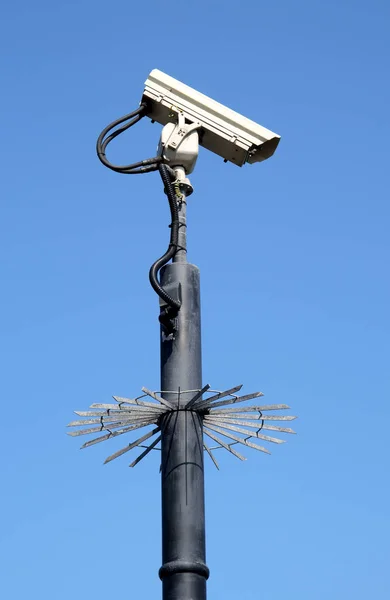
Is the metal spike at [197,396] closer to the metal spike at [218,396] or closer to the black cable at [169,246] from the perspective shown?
the metal spike at [218,396]

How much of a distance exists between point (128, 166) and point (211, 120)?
1.30 metres

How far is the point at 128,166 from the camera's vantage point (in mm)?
14492

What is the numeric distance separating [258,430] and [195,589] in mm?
1914

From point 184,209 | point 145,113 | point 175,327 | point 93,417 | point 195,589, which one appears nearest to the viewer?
point 195,589

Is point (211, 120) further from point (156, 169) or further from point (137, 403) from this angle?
point (137, 403)

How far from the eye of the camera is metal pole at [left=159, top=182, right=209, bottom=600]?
11.4m

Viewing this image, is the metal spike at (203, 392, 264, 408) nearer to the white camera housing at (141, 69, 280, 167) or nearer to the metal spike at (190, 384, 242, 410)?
the metal spike at (190, 384, 242, 410)

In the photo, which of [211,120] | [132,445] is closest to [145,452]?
[132,445]

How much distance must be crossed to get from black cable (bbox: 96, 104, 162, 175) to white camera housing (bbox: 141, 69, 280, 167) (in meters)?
0.27

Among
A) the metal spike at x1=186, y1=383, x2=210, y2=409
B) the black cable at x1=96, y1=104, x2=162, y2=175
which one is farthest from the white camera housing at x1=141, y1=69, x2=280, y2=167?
the metal spike at x1=186, y1=383, x2=210, y2=409

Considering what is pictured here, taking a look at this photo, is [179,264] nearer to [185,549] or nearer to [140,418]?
[140,418]

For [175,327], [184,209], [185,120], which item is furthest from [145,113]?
[175,327]

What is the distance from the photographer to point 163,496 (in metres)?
12.0

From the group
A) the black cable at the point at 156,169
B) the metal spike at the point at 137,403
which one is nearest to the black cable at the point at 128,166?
the black cable at the point at 156,169
